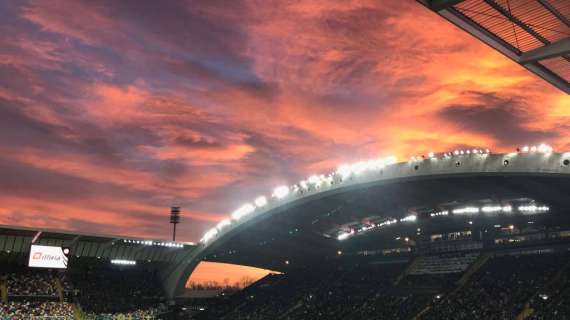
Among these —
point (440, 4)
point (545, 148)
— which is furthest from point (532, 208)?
point (440, 4)

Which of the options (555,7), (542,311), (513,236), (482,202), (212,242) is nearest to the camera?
(555,7)

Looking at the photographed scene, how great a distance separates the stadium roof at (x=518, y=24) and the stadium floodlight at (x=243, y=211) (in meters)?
40.4

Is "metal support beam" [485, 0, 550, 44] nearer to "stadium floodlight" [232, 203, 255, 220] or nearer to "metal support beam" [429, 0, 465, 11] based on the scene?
"metal support beam" [429, 0, 465, 11]

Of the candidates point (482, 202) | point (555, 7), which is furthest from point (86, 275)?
point (555, 7)

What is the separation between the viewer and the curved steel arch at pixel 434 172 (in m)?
34.1

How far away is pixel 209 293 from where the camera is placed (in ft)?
288

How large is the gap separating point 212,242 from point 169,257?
40.4ft

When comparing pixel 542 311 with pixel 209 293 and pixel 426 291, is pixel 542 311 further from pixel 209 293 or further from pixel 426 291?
pixel 209 293

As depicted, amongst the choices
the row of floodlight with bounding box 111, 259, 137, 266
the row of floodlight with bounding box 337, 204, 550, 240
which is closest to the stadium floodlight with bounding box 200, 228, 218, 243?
the row of floodlight with bounding box 111, 259, 137, 266

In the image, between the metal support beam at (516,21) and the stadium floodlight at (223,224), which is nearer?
the metal support beam at (516,21)

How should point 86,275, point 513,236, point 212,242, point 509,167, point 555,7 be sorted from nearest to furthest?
point 555,7 → point 509,167 → point 513,236 → point 212,242 → point 86,275

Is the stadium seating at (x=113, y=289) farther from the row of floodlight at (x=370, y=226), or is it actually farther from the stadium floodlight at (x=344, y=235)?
the row of floodlight at (x=370, y=226)

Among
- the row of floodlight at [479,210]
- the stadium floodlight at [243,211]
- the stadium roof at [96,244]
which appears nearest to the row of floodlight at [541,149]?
the row of floodlight at [479,210]

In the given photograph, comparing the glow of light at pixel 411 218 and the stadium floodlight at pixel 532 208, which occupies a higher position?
the glow of light at pixel 411 218
